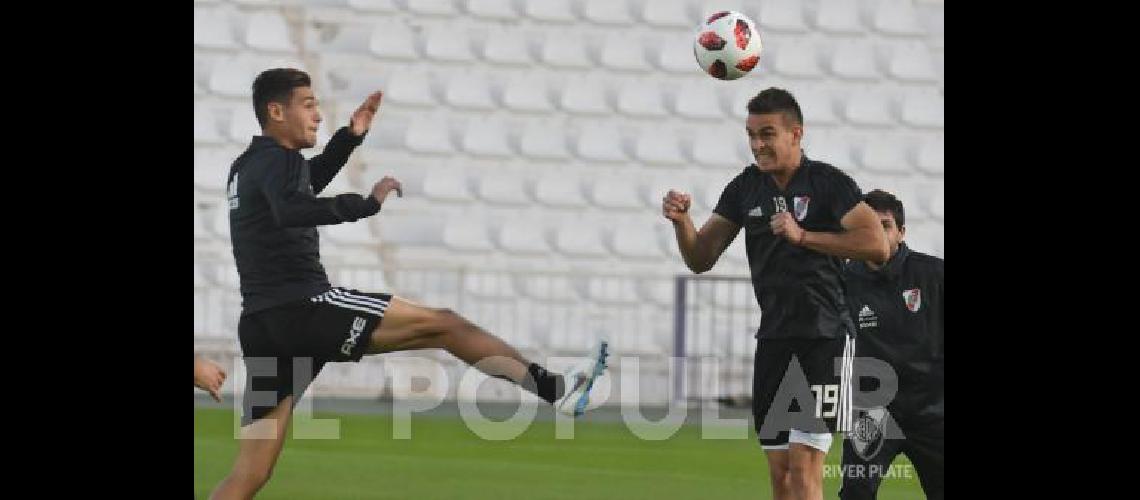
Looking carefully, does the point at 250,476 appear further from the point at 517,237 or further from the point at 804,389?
the point at 517,237

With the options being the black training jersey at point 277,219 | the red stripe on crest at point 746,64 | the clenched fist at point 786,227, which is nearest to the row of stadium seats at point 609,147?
the red stripe on crest at point 746,64

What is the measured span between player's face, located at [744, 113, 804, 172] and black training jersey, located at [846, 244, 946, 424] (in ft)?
5.01

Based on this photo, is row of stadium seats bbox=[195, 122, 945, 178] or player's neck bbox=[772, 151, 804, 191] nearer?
player's neck bbox=[772, 151, 804, 191]

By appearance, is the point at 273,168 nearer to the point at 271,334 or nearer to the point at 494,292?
the point at 271,334

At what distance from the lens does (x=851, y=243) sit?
6.89 m

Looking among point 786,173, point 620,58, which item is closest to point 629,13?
point 620,58

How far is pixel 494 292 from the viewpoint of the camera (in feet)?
59.4

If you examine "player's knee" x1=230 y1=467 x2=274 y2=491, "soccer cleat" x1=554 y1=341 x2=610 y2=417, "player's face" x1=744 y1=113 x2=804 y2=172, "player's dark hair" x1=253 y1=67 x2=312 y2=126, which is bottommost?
"player's knee" x1=230 y1=467 x2=274 y2=491

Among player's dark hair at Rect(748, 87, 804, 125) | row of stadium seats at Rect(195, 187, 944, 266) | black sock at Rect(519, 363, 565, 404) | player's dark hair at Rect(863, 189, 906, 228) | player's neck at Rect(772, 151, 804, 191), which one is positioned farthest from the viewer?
row of stadium seats at Rect(195, 187, 944, 266)

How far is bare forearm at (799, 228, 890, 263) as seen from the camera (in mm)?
6823

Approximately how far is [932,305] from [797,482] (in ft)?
6.01

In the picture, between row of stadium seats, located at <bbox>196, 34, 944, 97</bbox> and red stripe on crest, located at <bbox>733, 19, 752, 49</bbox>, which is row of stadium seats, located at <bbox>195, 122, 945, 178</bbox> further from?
red stripe on crest, located at <bbox>733, 19, 752, 49</bbox>

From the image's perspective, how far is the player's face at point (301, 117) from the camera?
7.43 m

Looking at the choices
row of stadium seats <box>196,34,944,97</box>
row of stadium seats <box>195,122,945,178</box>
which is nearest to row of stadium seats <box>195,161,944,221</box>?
row of stadium seats <box>195,122,945,178</box>
